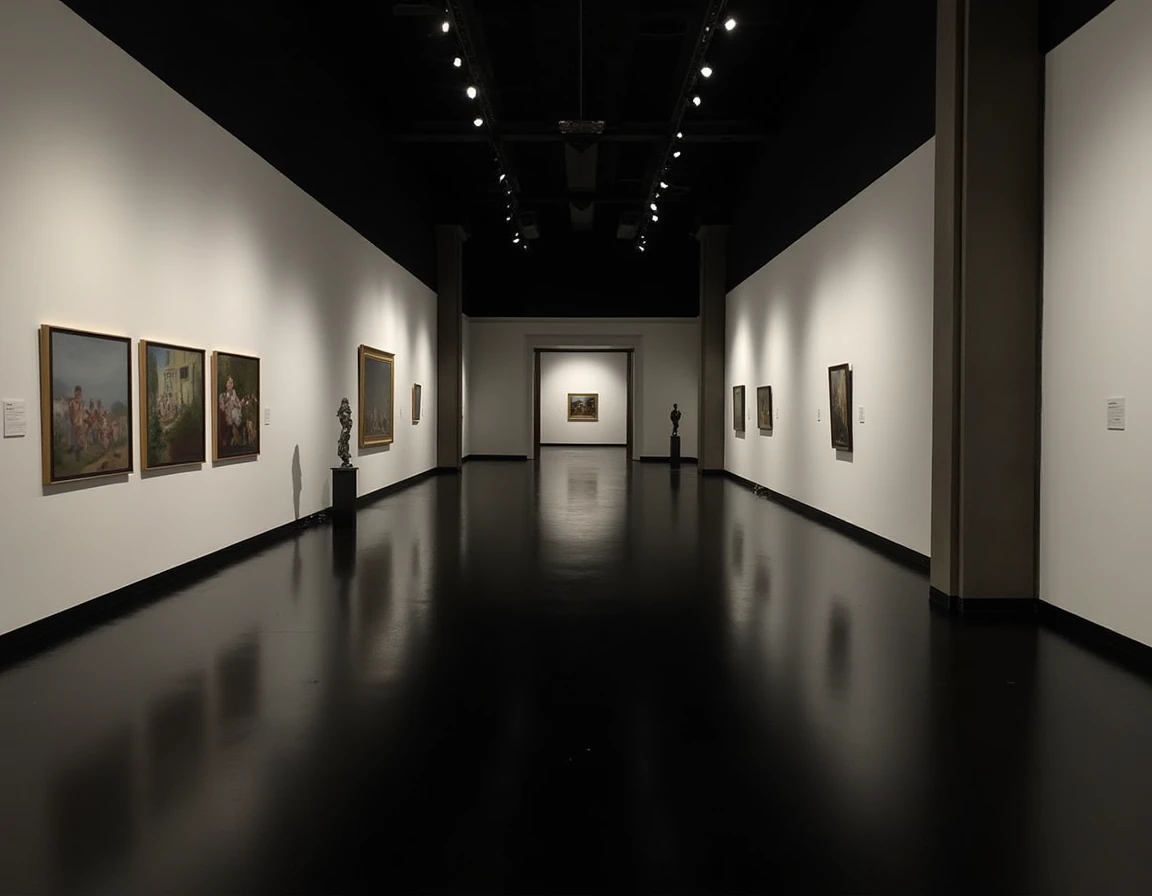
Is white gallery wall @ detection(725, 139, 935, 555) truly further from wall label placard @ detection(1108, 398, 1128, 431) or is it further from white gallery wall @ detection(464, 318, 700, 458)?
white gallery wall @ detection(464, 318, 700, 458)

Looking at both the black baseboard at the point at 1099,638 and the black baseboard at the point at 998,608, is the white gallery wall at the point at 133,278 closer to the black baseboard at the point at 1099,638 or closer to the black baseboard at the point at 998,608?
the black baseboard at the point at 998,608

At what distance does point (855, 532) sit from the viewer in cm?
1248

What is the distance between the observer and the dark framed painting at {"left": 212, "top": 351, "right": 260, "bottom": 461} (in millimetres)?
9797

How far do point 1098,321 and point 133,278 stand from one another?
8667 mm

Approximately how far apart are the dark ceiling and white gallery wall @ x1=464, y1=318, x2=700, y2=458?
242 inches

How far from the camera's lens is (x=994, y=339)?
763cm

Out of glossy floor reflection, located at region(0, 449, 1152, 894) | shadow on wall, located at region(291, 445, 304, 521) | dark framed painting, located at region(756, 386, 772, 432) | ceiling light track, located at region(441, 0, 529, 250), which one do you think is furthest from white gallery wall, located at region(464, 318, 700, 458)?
glossy floor reflection, located at region(0, 449, 1152, 894)

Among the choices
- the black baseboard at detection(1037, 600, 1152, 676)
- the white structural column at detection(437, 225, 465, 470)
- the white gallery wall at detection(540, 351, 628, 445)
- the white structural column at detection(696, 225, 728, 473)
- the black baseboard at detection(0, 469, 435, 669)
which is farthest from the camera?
the white gallery wall at detection(540, 351, 628, 445)

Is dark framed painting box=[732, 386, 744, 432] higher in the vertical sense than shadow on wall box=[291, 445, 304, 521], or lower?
higher

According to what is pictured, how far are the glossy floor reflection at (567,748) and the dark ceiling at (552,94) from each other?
18.3 ft

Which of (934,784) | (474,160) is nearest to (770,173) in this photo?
(474,160)

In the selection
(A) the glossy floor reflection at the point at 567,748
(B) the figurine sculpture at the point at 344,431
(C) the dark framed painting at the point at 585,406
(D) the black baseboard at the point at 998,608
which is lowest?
(A) the glossy floor reflection at the point at 567,748

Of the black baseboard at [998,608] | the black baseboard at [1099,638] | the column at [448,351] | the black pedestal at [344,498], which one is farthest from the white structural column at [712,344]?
the black baseboard at [1099,638]

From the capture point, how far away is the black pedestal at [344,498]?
12516 millimetres
